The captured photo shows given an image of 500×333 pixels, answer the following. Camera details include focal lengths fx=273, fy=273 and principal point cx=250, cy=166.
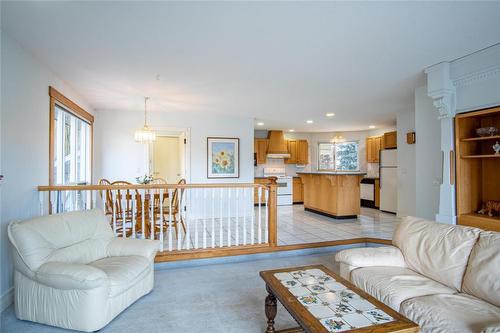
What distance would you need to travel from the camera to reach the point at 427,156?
3.85 metres

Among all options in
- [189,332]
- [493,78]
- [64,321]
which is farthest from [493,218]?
[64,321]

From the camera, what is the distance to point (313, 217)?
21.5ft

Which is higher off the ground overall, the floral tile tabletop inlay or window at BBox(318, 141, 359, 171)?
window at BBox(318, 141, 359, 171)


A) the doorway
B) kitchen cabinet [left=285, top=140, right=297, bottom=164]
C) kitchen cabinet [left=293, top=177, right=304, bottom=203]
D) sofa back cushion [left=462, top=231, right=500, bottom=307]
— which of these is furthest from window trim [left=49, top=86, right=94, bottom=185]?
kitchen cabinet [left=293, top=177, right=304, bottom=203]

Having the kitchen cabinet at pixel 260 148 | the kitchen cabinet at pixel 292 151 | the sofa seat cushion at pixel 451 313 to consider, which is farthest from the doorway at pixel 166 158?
the sofa seat cushion at pixel 451 313

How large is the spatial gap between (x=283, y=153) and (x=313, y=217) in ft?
9.12

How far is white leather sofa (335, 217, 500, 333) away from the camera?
1634 mm

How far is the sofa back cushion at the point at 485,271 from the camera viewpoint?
1756 millimetres

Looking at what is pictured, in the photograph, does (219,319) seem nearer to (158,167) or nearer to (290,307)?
(290,307)

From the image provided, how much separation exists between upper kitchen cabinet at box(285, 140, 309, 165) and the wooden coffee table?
283 inches

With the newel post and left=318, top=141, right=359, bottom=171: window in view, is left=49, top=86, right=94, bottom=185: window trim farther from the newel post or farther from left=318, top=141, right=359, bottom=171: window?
left=318, top=141, right=359, bottom=171: window

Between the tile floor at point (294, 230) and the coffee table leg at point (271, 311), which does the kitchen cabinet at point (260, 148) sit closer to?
the tile floor at point (294, 230)

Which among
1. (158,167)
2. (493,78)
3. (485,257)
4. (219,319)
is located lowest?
(219,319)

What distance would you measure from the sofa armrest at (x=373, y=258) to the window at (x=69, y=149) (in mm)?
3538
